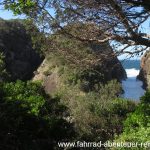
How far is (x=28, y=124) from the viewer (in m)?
11.9

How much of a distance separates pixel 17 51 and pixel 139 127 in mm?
47223

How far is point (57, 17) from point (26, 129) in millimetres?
3179

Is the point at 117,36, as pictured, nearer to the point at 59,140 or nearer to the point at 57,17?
the point at 57,17

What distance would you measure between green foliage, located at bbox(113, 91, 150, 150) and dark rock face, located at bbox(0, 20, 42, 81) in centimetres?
4256

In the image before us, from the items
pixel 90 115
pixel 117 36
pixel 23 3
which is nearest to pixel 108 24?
pixel 117 36

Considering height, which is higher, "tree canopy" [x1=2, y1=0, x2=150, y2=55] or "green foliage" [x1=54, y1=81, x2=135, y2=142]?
"tree canopy" [x1=2, y1=0, x2=150, y2=55]

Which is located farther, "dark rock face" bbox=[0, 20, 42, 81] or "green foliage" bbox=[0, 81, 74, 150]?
"dark rock face" bbox=[0, 20, 42, 81]

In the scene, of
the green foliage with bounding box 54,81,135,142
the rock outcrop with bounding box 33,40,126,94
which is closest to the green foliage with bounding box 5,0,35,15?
the green foliage with bounding box 54,81,135,142

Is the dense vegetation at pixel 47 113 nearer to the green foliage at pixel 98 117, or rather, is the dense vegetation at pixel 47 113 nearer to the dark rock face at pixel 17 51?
the green foliage at pixel 98 117

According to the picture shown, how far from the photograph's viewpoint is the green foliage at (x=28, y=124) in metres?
11.0

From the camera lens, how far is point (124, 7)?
1012 cm

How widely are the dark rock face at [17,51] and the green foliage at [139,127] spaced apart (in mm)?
42557

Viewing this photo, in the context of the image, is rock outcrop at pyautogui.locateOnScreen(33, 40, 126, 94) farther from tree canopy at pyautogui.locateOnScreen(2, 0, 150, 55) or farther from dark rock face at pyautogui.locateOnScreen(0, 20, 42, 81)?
tree canopy at pyautogui.locateOnScreen(2, 0, 150, 55)

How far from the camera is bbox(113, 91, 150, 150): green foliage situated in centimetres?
773
